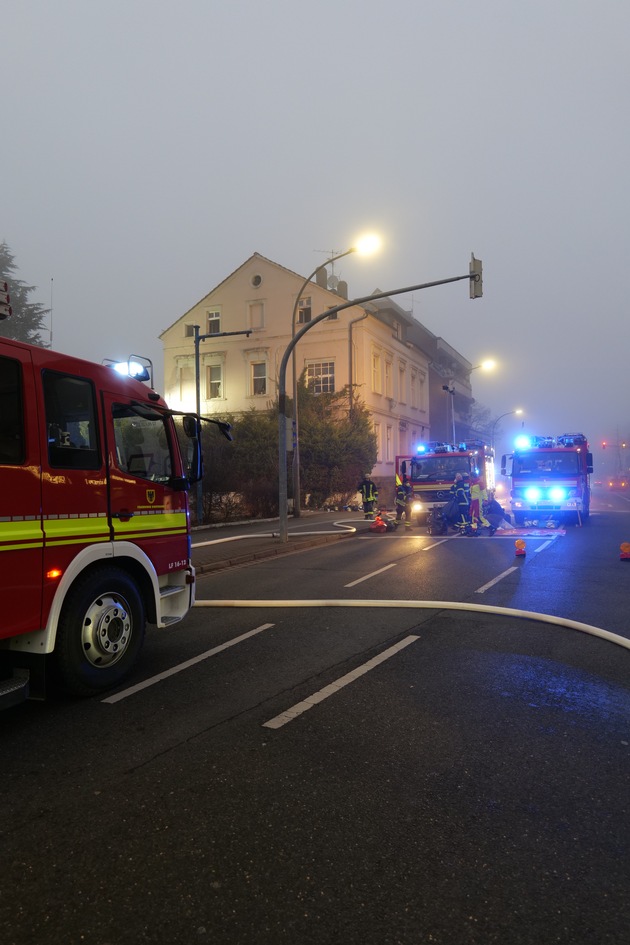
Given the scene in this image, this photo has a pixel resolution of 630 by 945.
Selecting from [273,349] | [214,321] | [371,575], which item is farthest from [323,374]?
[371,575]

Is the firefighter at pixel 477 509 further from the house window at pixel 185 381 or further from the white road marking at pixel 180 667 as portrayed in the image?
the house window at pixel 185 381

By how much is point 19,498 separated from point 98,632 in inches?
53.0

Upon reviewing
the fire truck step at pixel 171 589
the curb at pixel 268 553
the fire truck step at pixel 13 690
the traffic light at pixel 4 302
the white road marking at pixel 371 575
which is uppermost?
the traffic light at pixel 4 302

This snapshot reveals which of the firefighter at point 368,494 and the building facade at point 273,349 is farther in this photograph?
the building facade at point 273,349

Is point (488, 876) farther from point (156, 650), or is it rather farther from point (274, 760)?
point (156, 650)

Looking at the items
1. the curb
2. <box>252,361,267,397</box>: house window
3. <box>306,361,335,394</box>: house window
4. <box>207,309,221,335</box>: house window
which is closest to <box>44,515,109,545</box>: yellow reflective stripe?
the curb

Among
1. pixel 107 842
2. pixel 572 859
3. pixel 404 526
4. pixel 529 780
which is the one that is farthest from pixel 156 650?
pixel 404 526

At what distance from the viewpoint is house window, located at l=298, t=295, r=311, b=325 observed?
125 ft

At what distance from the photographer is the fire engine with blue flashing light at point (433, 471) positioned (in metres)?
20.7

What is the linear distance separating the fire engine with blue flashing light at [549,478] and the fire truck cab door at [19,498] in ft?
62.9

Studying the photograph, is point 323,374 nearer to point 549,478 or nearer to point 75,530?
point 549,478

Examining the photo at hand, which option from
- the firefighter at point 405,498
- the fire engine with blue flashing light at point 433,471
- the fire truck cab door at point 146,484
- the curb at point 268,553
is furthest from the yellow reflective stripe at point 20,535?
the firefighter at point 405,498

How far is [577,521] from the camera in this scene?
72.3 feet

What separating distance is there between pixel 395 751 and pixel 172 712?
5.68 ft
